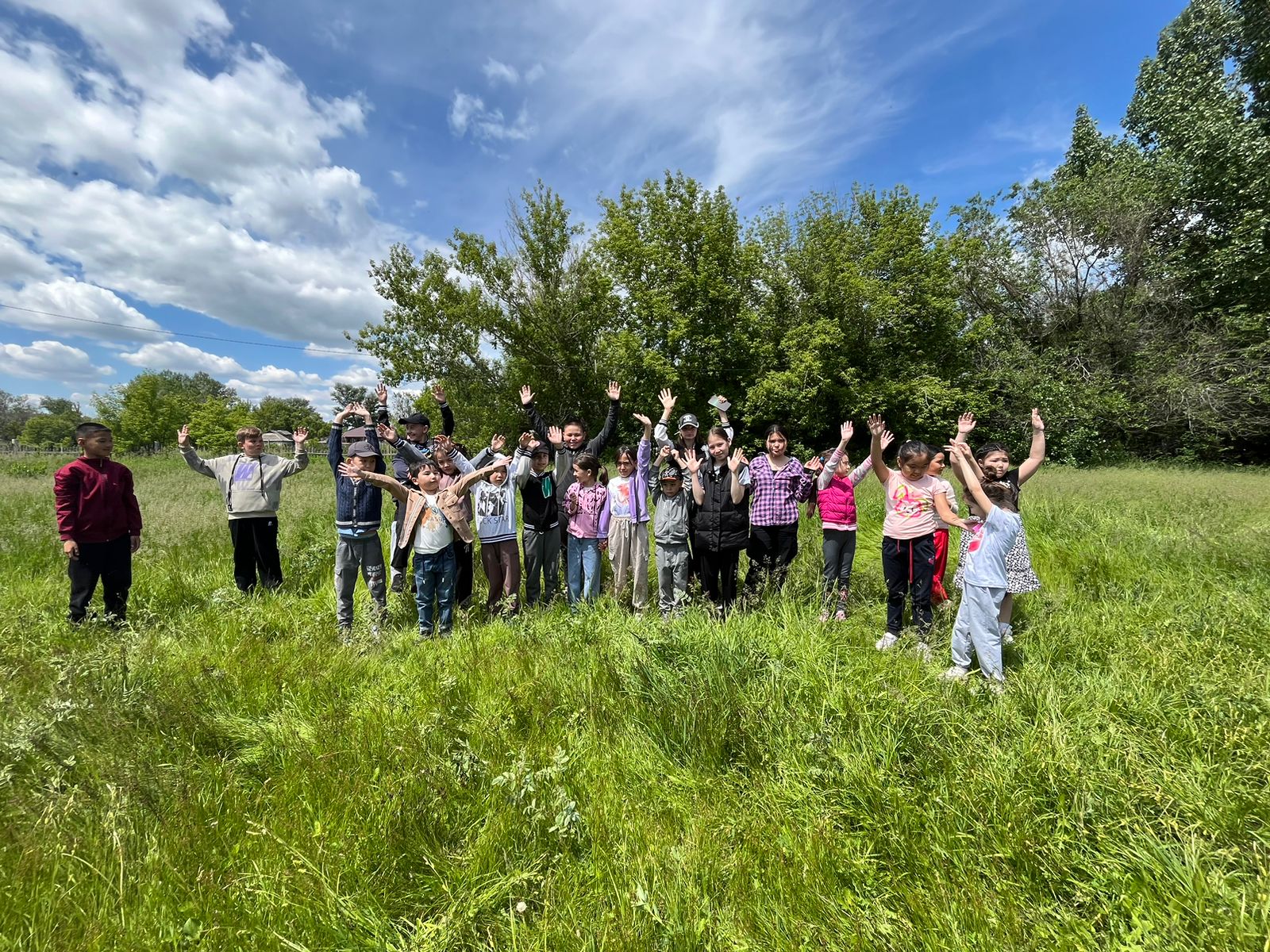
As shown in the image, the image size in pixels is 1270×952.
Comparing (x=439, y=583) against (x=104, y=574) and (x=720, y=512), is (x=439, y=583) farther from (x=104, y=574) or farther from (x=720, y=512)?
(x=104, y=574)

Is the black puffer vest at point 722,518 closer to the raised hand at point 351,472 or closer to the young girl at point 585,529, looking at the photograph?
the young girl at point 585,529

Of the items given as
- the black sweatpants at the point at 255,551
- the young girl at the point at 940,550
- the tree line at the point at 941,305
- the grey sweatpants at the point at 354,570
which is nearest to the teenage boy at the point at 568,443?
the grey sweatpants at the point at 354,570

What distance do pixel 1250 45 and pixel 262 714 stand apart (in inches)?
1292

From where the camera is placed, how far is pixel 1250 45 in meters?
17.8

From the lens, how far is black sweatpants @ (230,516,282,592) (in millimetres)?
5633

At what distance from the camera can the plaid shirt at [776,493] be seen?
5035 mm

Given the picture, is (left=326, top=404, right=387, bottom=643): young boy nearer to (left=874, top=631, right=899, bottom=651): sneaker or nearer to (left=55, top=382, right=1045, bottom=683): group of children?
(left=55, top=382, right=1045, bottom=683): group of children

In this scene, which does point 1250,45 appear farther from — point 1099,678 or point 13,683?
point 13,683

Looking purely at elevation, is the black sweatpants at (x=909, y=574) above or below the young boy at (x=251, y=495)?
below

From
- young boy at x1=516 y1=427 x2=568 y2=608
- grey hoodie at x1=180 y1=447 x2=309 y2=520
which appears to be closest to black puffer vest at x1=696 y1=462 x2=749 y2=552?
young boy at x1=516 y1=427 x2=568 y2=608

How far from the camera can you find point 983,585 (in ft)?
11.8

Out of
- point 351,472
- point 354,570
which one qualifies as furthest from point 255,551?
point 351,472

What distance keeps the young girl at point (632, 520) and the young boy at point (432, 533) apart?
1.50 metres

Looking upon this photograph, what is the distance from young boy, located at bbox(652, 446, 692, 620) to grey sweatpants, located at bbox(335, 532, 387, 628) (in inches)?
107
